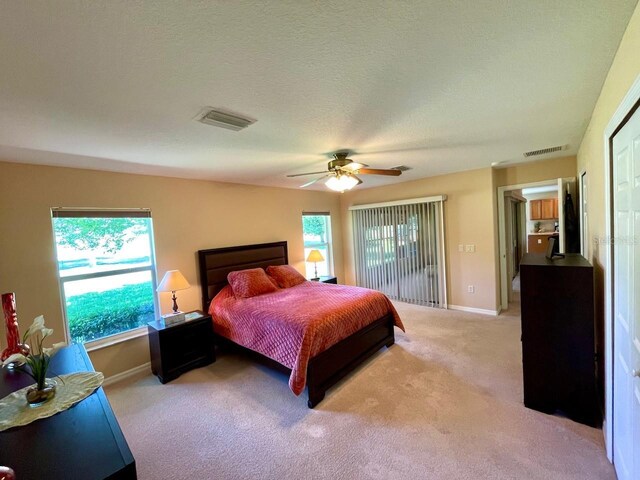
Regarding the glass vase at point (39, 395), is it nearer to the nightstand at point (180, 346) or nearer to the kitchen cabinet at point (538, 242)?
the nightstand at point (180, 346)

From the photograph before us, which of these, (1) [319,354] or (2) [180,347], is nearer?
(1) [319,354]

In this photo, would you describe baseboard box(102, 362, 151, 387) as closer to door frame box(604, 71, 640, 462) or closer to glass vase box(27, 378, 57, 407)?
glass vase box(27, 378, 57, 407)

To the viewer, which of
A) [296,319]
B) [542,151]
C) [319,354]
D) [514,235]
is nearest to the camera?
[319,354]

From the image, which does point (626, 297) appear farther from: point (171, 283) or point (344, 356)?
point (171, 283)

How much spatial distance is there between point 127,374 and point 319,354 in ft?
7.45

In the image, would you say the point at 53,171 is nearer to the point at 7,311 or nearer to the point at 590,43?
the point at 7,311

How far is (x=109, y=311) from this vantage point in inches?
122

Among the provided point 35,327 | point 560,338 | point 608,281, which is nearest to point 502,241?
point 560,338

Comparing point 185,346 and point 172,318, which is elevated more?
point 172,318

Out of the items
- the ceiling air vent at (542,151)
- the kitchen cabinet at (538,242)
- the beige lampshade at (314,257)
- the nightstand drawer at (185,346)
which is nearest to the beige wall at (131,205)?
the beige lampshade at (314,257)

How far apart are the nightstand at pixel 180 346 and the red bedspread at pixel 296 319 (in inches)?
8.1

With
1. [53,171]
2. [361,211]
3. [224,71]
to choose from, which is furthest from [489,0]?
[361,211]

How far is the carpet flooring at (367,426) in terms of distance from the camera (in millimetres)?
1770

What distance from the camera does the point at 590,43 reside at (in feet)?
4.25
